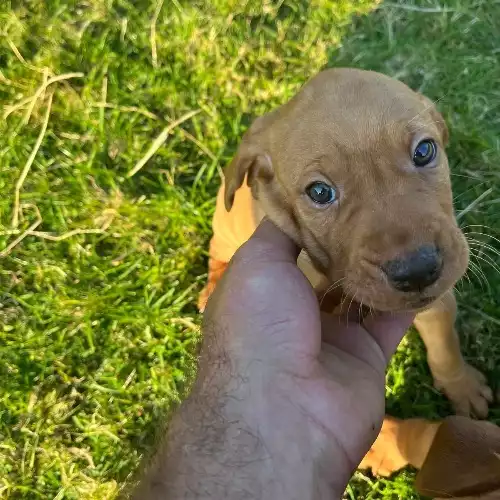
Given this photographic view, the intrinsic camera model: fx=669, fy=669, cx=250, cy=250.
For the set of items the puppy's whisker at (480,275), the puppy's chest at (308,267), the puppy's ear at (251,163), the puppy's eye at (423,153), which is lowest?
the puppy's whisker at (480,275)

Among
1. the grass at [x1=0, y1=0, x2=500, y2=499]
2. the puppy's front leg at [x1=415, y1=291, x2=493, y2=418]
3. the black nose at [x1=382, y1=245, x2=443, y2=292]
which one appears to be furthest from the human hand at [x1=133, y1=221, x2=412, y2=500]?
the grass at [x1=0, y1=0, x2=500, y2=499]

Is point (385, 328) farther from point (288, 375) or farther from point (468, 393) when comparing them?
point (468, 393)

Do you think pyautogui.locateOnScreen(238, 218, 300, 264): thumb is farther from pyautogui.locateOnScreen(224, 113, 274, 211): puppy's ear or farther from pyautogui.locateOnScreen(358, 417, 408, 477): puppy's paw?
pyautogui.locateOnScreen(358, 417, 408, 477): puppy's paw

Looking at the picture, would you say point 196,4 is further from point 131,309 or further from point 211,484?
point 211,484

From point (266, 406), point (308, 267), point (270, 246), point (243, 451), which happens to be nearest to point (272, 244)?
Result: point (270, 246)

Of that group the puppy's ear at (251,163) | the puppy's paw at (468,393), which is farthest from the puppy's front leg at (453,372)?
the puppy's ear at (251,163)

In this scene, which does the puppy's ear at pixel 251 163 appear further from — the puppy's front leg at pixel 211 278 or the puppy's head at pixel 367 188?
the puppy's front leg at pixel 211 278
